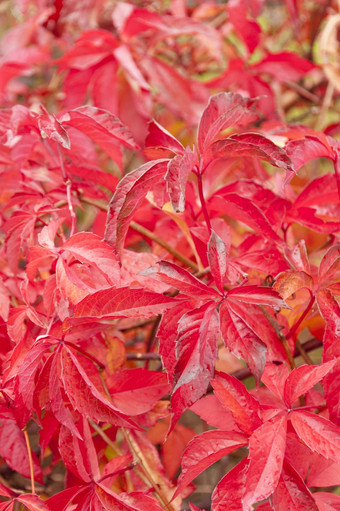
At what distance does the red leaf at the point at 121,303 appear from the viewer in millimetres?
471

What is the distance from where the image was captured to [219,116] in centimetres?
52

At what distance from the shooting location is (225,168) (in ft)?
2.56

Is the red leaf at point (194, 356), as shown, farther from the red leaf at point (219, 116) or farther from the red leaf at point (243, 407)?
the red leaf at point (219, 116)

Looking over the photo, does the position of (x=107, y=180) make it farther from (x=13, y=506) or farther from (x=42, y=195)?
(x=13, y=506)

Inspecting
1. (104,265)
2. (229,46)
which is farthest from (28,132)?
(229,46)

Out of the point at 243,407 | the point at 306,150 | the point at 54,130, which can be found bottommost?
the point at 243,407

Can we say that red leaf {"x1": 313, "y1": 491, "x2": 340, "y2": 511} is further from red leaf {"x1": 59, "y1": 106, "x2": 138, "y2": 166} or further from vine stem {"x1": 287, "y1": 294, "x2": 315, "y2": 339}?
red leaf {"x1": 59, "y1": 106, "x2": 138, "y2": 166}

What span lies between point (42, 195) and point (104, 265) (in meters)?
0.20

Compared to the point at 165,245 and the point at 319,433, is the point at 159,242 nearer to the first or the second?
the point at 165,245

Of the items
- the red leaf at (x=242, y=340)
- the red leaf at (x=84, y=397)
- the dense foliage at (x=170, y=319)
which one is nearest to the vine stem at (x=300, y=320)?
the dense foliage at (x=170, y=319)

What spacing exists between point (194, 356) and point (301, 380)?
0.34 ft

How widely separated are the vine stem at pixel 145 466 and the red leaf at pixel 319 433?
0.56 ft

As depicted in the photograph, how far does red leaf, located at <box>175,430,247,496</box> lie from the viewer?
1.52 feet

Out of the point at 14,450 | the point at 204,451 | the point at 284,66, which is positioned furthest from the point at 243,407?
the point at 284,66
